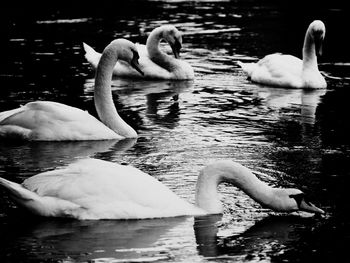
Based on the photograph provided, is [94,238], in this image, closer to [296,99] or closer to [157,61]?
[296,99]

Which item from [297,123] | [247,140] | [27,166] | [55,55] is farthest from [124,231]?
[55,55]

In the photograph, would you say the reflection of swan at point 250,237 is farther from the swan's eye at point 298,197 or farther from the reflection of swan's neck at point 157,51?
the reflection of swan's neck at point 157,51

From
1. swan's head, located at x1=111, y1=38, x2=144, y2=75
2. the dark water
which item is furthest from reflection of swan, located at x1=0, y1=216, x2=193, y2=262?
swan's head, located at x1=111, y1=38, x2=144, y2=75

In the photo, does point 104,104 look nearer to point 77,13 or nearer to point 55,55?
point 55,55

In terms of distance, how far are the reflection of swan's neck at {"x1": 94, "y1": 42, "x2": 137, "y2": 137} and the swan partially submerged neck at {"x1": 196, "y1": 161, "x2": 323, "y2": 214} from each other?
13.9 feet

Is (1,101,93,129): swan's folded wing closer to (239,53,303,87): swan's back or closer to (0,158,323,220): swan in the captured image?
(0,158,323,220): swan

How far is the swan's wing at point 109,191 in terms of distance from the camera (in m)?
9.23

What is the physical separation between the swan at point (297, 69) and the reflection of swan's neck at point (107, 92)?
538cm

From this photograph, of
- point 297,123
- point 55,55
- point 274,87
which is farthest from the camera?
point 55,55

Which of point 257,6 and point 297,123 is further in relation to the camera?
point 257,6

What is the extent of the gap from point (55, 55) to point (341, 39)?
278 inches

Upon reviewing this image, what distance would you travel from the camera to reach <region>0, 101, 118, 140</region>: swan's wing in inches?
518

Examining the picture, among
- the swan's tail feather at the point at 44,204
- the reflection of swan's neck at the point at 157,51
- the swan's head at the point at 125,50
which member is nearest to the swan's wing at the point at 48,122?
the swan's head at the point at 125,50

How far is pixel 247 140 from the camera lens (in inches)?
522
